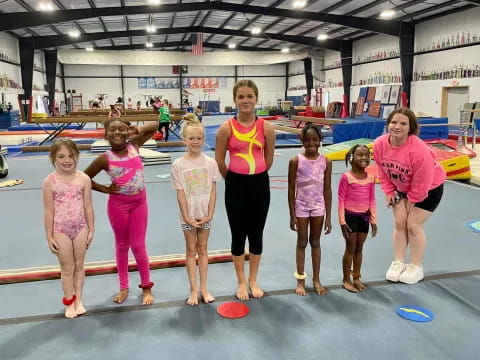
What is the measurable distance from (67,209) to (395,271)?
8.11 feet

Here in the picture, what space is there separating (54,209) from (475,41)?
54.3ft

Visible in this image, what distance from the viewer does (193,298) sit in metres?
2.85

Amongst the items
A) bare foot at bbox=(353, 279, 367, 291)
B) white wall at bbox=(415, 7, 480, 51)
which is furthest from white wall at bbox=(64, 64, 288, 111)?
bare foot at bbox=(353, 279, 367, 291)

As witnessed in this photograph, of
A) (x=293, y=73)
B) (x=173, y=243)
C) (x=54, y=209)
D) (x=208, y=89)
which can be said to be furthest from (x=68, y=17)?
(x=293, y=73)

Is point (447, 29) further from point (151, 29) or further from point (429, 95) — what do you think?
point (151, 29)

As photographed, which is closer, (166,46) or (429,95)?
(429,95)

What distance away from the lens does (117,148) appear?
270 cm

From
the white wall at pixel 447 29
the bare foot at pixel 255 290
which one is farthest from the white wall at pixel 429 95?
the bare foot at pixel 255 290

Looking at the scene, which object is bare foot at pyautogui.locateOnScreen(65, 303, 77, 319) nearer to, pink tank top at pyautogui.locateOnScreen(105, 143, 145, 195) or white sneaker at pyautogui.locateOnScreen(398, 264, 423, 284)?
pink tank top at pyautogui.locateOnScreen(105, 143, 145, 195)

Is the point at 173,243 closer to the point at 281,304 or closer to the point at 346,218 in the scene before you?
the point at 281,304

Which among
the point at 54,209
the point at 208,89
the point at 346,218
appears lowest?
the point at 346,218

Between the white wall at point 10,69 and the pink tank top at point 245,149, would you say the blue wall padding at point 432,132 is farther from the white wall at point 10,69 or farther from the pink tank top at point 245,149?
the white wall at point 10,69

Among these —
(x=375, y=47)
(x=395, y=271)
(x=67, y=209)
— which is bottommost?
(x=395, y=271)

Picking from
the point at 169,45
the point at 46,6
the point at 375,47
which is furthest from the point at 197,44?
the point at 375,47
